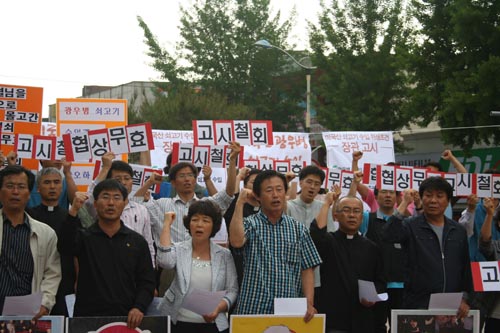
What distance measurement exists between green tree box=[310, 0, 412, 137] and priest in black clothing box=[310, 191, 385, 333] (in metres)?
24.2

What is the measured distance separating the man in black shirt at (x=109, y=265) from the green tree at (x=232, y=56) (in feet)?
125

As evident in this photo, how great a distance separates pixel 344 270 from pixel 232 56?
38588 millimetres

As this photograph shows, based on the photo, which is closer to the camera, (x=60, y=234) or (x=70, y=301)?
(x=60, y=234)

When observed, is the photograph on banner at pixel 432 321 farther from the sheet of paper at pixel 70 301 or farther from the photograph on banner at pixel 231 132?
the photograph on banner at pixel 231 132

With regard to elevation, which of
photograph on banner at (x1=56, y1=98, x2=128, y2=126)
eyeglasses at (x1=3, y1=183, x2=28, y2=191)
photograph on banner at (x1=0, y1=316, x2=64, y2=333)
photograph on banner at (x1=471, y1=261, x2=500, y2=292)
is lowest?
photograph on banner at (x1=0, y1=316, x2=64, y2=333)

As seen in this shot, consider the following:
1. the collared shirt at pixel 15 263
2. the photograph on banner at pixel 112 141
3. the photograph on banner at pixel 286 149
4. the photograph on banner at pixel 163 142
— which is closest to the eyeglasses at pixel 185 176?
the photograph on banner at pixel 112 141

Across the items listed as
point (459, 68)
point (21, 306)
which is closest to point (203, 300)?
point (21, 306)

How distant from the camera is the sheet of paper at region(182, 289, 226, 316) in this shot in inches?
262

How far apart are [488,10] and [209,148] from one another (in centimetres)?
1232

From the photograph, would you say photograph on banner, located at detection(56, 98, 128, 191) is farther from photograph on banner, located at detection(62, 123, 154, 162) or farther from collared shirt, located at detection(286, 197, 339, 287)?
collared shirt, located at detection(286, 197, 339, 287)

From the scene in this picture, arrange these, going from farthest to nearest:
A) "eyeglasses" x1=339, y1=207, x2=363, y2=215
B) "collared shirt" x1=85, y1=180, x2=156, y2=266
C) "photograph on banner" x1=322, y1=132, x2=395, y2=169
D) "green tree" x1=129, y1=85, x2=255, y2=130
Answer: "green tree" x1=129, y1=85, x2=255, y2=130, "photograph on banner" x1=322, y1=132, x2=395, y2=169, "collared shirt" x1=85, y1=180, x2=156, y2=266, "eyeglasses" x1=339, y1=207, x2=363, y2=215

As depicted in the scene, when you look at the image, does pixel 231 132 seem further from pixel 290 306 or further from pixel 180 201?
pixel 290 306

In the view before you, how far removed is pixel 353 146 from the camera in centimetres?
1827

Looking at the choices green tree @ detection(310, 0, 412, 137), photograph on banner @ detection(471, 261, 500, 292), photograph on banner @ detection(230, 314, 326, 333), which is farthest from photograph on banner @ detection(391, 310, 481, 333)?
green tree @ detection(310, 0, 412, 137)
